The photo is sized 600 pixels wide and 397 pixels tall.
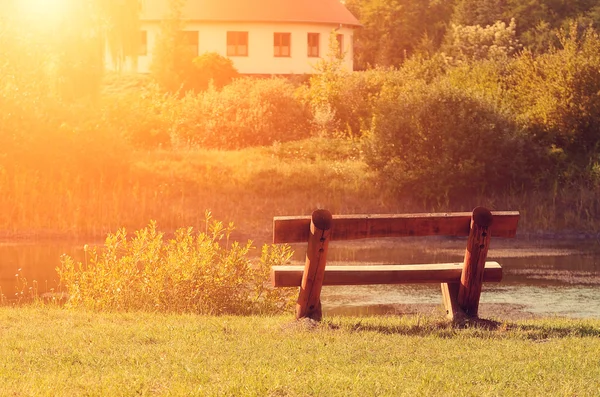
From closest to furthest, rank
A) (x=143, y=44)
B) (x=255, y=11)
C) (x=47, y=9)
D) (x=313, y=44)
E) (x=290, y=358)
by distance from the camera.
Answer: (x=290, y=358) < (x=47, y=9) < (x=143, y=44) < (x=255, y=11) < (x=313, y=44)

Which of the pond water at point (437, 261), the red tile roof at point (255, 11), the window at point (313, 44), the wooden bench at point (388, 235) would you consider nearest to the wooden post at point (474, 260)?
the wooden bench at point (388, 235)

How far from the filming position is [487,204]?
2986 centimetres

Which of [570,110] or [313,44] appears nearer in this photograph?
[570,110]

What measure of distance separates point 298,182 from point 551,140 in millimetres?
7197

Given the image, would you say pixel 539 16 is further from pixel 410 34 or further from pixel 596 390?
pixel 596 390

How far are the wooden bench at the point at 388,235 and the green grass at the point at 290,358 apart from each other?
0.40 meters

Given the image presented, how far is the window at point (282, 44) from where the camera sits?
A: 6353cm

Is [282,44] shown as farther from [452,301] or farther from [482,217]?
[482,217]

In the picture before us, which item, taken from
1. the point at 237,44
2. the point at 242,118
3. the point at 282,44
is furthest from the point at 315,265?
the point at 282,44

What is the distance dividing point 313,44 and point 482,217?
53995mm

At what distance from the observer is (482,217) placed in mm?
11188

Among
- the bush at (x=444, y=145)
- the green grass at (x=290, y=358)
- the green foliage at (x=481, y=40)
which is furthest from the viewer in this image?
A: the green foliage at (x=481, y=40)

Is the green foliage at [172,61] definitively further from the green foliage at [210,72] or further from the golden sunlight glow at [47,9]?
the golden sunlight glow at [47,9]

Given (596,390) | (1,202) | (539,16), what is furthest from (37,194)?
(539,16)
